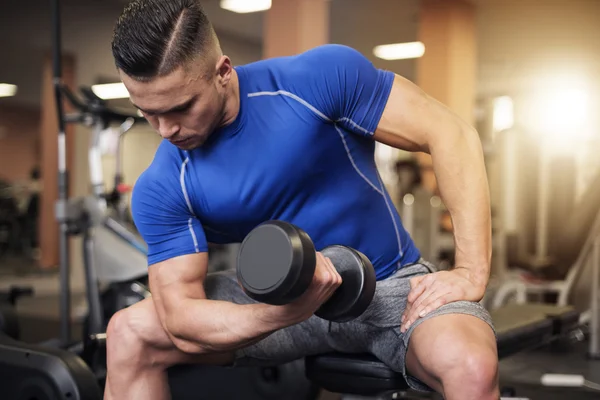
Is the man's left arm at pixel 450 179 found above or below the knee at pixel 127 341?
above

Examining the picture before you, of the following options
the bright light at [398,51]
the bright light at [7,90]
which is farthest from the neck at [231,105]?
the bright light at [7,90]

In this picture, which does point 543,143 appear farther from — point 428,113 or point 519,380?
point 428,113

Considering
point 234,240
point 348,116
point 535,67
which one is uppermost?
point 535,67

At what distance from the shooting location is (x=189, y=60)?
105 cm

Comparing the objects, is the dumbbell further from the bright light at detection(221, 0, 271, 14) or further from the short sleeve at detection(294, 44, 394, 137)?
the bright light at detection(221, 0, 271, 14)

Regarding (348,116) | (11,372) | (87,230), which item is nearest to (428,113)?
(348,116)

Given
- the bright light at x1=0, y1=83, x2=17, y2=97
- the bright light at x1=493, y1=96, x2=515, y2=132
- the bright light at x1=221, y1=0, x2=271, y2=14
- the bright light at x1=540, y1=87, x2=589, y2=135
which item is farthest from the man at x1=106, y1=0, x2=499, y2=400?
the bright light at x1=0, y1=83, x2=17, y2=97

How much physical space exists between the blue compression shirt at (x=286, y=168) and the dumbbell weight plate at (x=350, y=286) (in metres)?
0.25

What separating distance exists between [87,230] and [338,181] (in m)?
1.92

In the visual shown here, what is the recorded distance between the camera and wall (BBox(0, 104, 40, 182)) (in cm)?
1467

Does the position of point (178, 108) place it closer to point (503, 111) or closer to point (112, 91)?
point (112, 91)

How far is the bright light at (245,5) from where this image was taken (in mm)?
6605

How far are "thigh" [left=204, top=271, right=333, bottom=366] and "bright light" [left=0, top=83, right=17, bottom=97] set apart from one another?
40.4ft

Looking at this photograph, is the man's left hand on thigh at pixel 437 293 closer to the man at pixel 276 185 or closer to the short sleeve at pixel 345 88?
the man at pixel 276 185
